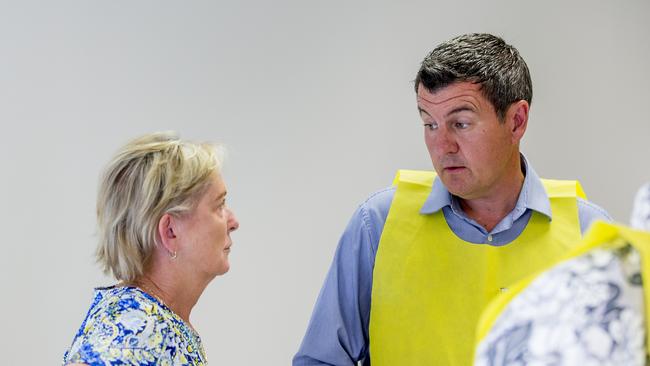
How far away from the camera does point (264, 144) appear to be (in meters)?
3.37

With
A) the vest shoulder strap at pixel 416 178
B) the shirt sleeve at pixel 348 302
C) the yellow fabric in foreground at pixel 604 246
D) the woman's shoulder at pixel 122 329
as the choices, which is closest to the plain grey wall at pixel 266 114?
the vest shoulder strap at pixel 416 178

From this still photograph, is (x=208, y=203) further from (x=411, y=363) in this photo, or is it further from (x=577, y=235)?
(x=577, y=235)

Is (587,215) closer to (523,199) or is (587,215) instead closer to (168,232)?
(523,199)

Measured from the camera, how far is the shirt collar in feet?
6.28

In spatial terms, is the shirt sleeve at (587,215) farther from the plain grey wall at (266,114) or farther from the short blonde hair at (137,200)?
the plain grey wall at (266,114)

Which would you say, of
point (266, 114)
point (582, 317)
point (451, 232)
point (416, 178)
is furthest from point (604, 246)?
point (266, 114)

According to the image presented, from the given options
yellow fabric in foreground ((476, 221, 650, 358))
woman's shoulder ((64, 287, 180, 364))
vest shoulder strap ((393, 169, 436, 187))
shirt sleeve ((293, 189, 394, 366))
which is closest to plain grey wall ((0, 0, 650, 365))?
vest shoulder strap ((393, 169, 436, 187))

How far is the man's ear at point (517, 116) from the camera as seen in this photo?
6.17ft

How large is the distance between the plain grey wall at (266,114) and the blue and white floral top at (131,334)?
152 cm

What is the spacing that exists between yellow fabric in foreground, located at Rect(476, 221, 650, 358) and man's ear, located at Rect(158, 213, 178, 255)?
1.29 m

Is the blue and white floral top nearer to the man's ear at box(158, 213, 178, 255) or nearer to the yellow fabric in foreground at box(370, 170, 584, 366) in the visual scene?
the man's ear at box(158, 213, 178, 255)

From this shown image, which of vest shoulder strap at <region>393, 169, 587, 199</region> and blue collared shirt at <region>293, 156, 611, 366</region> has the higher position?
vest shoulder strap at <region>393, 169, 587, 199</region>

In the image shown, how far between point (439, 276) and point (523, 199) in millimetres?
260

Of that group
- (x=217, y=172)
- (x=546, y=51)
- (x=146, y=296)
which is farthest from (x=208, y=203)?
(x=546, y=51)
